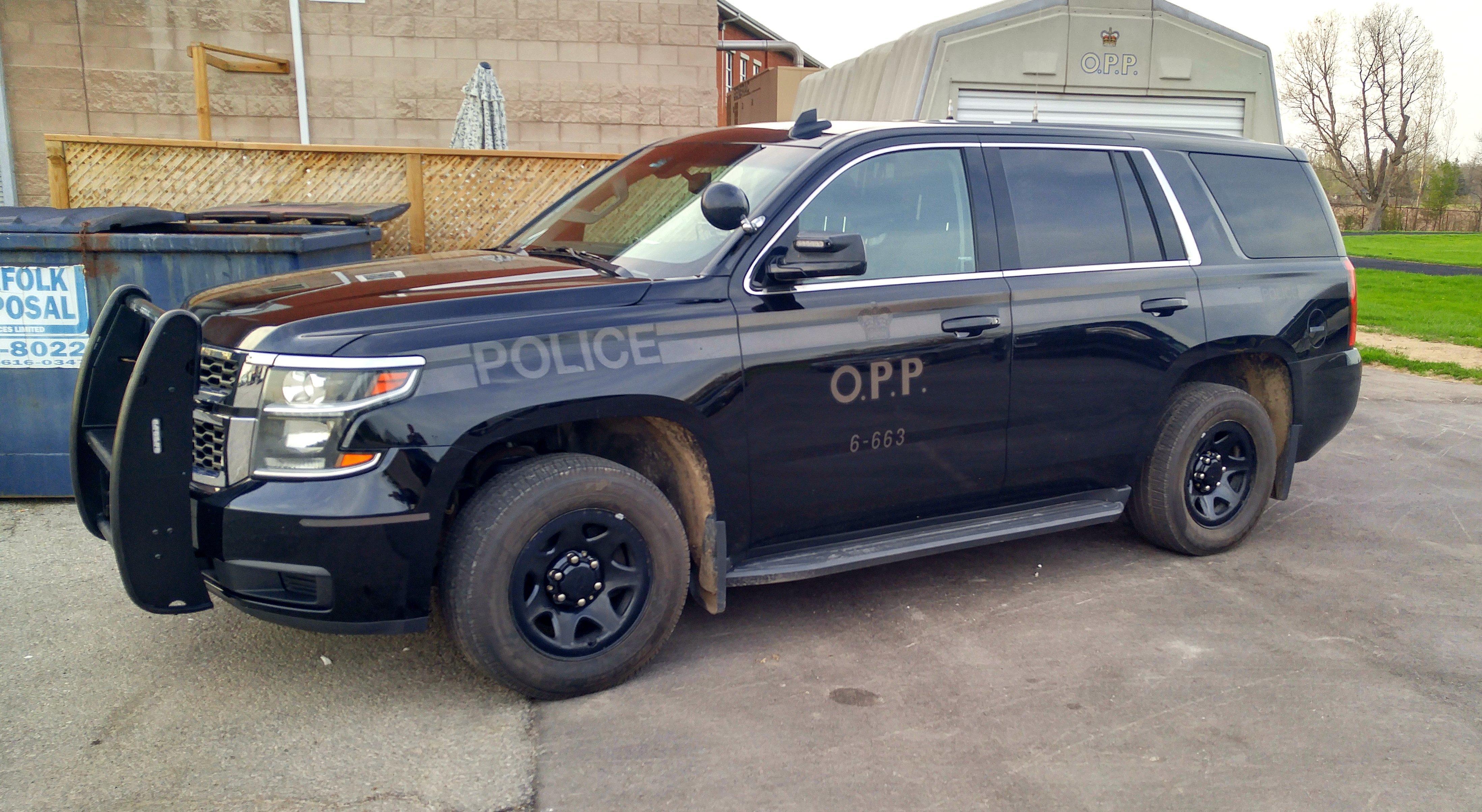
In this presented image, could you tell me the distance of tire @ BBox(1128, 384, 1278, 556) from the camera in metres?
5.00

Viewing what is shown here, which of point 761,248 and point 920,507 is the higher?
point 761,248

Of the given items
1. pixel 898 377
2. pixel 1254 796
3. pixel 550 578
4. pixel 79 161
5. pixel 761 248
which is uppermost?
pixel 79 161

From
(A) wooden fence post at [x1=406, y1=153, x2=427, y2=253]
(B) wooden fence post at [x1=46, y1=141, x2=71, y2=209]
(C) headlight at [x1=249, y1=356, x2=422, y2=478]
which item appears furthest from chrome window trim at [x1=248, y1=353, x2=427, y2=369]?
(B) wooden fence post at [x1=46, y1=141, x2=71, y2=209]

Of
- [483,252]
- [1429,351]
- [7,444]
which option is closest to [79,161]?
[7,444]

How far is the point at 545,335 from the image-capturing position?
3541 mm

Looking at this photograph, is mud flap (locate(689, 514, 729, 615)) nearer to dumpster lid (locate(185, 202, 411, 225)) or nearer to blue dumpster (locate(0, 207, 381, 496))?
blue dumpster (locate(0, 207, 381, 496))

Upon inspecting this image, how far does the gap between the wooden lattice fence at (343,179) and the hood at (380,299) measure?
16.3 ft

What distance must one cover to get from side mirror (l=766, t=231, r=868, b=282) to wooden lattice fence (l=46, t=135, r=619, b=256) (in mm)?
5727

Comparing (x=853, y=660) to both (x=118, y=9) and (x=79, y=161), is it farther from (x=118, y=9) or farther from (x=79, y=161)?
(x=118, y=9)

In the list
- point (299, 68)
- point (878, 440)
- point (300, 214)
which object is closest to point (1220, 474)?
point (878, 440)

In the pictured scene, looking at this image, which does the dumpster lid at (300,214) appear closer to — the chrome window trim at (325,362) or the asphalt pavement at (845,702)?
the asphalt pavement at (845,702)

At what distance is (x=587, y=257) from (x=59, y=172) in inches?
235

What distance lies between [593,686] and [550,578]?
421mm

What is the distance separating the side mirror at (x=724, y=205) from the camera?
3814 mm
